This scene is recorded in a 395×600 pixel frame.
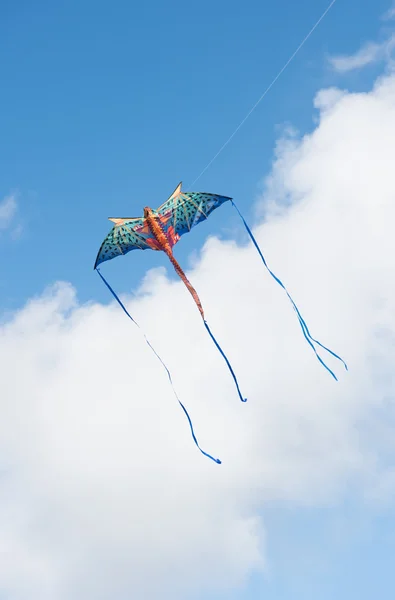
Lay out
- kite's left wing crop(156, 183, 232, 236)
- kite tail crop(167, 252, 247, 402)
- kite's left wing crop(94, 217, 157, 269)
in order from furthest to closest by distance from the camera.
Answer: kite's left wing crop(94, 217, 157, 269) → kite's left wing crop(156, 183, 232, 236) → kite tail crop(167, 252, 247, 402)

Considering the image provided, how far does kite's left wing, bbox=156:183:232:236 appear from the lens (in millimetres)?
18289

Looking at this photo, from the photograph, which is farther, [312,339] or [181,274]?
[181,274]

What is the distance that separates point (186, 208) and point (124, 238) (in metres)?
2.47

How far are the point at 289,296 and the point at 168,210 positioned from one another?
6174 mm

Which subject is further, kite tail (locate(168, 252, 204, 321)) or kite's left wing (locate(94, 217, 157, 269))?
kite's left wing (locate(94, 217, 157, 269))

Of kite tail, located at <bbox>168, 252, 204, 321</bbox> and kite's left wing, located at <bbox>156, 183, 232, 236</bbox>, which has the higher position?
kite's left wing, located at <bbox>156, 183, 232, 236</bbox>

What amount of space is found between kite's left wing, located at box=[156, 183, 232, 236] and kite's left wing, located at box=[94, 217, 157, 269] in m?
0.82

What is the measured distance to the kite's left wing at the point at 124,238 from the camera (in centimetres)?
1870

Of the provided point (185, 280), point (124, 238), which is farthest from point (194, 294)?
point (124, 238)

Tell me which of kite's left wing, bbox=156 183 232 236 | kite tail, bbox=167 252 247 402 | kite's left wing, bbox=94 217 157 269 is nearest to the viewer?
kite tail, bbox=167 252 247 402

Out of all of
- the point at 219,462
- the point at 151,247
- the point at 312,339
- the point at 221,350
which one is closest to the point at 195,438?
the point at 219,462

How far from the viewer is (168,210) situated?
18.7 m

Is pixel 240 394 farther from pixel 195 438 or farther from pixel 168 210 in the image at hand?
pixel 168 210

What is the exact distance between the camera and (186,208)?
61.1 ft
